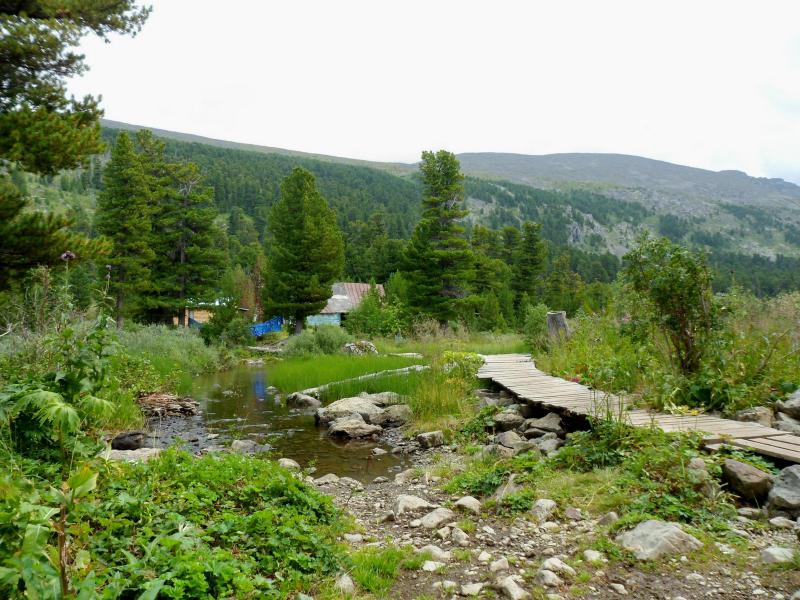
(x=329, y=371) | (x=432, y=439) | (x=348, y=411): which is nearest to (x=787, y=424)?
(x=432, y=439)

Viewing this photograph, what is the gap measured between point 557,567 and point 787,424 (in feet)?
10.8

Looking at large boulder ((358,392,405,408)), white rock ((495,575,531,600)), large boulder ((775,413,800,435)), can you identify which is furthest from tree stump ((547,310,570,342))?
white rock ((495,575,531,600))

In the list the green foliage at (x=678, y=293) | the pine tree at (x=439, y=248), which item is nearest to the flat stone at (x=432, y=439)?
the green foliage at (x=678, y=293)

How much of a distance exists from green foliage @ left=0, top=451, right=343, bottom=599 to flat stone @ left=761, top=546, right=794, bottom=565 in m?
2.32

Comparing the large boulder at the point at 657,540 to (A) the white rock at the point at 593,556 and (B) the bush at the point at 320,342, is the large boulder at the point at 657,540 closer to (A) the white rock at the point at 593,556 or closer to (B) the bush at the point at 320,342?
(A) the white rock at the point at 593,556

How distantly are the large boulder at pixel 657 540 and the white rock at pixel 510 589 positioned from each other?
2.49 feet

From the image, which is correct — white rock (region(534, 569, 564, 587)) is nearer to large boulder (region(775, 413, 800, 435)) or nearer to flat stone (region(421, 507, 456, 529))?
flat stone (region(421, 507, 456, 529))

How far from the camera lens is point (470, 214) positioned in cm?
11981

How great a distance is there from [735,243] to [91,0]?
183 meters

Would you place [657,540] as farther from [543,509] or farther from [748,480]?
[748,480]

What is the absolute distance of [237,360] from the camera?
19.8 metres

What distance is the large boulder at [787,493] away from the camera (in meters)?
3.32

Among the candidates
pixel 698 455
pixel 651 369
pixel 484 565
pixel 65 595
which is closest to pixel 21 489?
pixel 65 595

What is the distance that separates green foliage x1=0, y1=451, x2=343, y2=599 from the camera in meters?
1.91
